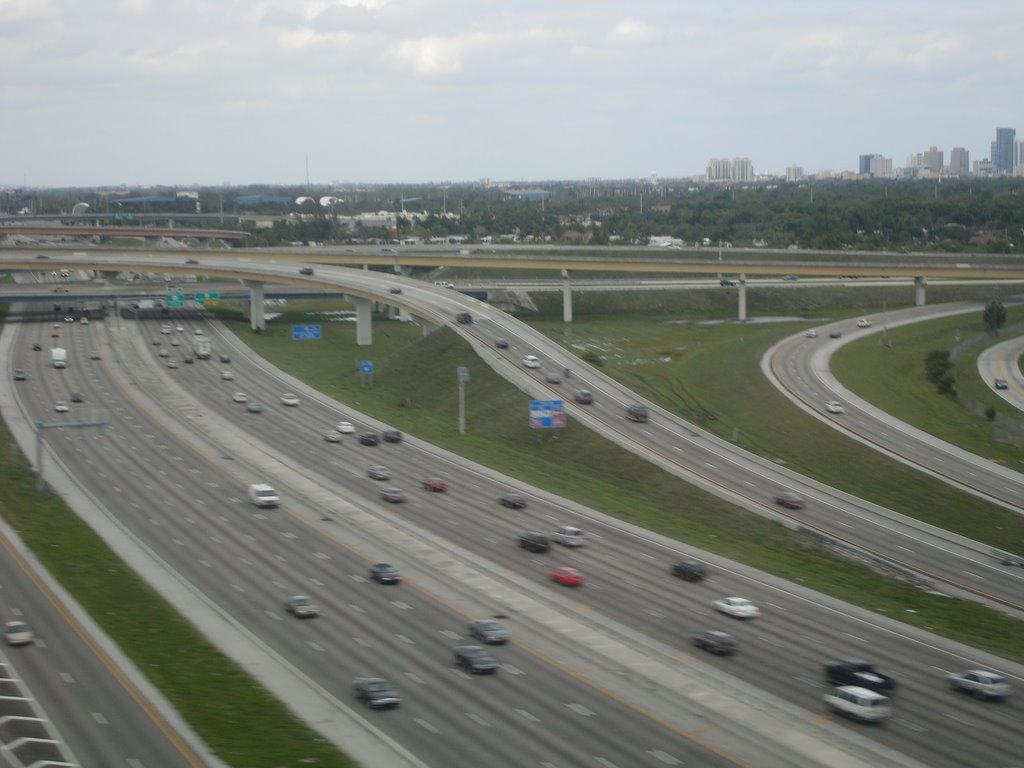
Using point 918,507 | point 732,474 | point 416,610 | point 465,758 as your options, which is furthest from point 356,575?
point 918,507

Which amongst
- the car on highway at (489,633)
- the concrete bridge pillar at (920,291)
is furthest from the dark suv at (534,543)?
the concrete bridge pillar at (920,291)

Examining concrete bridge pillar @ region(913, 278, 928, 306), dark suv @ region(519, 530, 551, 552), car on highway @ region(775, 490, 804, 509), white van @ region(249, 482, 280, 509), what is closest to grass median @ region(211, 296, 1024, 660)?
car on highway @ region(775, 490, 804, 509)

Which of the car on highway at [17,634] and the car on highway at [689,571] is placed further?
the car on highway at [689,571]

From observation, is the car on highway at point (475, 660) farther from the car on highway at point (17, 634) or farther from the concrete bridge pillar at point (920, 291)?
the concrete bridge pillar at point (920, 291)

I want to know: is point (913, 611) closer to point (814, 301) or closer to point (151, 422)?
point (151, 422)

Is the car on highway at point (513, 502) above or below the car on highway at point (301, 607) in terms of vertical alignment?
below

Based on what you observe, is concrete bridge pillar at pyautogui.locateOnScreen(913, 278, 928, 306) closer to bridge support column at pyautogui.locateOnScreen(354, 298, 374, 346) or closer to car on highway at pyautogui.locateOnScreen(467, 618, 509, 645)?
bridge support column at pyautogui.locateOnScreen(354, 298, 374, 346)
